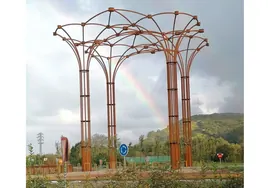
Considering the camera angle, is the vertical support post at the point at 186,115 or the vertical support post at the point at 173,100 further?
the vertical support post at the point at 186,115

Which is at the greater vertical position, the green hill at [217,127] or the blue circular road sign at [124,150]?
the green hill at [217,127]

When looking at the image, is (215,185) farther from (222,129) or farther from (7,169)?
(7,169)

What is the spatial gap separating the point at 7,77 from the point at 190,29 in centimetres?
515

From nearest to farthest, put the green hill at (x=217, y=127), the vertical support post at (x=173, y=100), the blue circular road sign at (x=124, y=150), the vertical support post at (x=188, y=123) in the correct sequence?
the green hill at (x=217, y=127) < the blue circular road sign at (x=124, y=150) < the vertical support post at (x=173, y=100) < the vertical support post at (x=188, y=123)

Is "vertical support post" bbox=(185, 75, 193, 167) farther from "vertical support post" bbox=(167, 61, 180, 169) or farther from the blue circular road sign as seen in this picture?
the blue circular road sign

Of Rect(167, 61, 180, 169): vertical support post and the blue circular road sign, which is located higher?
Rect(167, 61, 180, 169): vertical support post

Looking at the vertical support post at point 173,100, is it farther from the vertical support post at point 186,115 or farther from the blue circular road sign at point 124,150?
the blue circular road sign at point 124,150

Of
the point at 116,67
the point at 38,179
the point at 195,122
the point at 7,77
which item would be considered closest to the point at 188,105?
the point at 195,122

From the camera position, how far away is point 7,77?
5.88 m

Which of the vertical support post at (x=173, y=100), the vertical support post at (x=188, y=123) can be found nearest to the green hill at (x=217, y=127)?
the vertical support post at (x=188, y=123)

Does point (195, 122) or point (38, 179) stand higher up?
point (195, 122)

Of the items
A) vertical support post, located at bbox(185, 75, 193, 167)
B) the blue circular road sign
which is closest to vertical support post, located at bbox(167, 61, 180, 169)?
vertical support post, located at bbox(185, 75, 193, 167)

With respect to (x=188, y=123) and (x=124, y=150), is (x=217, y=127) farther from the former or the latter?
(x=124, y=150)

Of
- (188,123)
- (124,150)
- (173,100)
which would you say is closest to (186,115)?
(188,123)
